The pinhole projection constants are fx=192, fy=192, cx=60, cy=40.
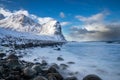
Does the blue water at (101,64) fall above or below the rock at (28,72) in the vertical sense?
below

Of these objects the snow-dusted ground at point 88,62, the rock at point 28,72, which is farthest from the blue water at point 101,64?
the rock at point 28,72

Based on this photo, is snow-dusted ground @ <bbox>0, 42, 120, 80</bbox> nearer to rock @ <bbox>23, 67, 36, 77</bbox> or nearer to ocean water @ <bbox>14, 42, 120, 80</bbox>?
ocean water @ <bbox>14, 42, 120, 80</bbox>

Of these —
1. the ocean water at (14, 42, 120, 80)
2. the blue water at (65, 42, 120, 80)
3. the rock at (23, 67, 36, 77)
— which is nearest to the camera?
the rock at (23, 67, 36, 77)

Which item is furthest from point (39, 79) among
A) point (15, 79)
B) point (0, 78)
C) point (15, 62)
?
point (15, 62)

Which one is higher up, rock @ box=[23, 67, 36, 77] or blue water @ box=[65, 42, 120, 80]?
rock @ box=[23, 67, 36, 77]

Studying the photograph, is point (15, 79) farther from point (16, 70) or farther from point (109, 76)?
point (109, 76)

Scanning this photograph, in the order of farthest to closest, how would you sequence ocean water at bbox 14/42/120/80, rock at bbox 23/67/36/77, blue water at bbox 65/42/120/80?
1. ocean water at bbox 14/42/120/80
2. blue water at bbox 65/42/120/80
3. rock at bbox 23/67/36/77

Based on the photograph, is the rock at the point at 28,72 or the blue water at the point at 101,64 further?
the blue water at the point at 101,64

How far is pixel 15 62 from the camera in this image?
16391 mm

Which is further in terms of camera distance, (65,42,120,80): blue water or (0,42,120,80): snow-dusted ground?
(0,42,120,80): snow-dusted ground

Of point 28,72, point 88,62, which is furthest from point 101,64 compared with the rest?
point 28,72

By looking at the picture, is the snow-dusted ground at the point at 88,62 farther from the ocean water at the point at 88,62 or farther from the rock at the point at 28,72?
the rock at the point at 28,72

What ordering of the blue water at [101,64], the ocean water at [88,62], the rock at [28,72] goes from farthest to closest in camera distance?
1. the ocean water at [88,62]
2. the blue water at [101,64]
3. the rock at [28,72]

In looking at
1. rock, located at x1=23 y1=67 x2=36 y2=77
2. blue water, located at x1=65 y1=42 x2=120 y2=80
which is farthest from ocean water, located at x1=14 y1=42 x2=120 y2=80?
rock, located at x1=23 y1=67 x2=36 y2=77
